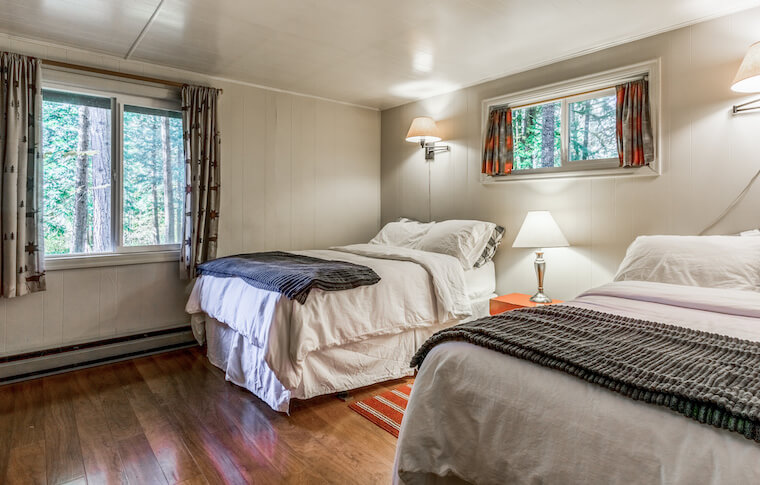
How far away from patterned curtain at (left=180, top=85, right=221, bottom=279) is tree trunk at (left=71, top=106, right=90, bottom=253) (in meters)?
0.66

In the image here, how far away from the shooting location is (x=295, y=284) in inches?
89.4

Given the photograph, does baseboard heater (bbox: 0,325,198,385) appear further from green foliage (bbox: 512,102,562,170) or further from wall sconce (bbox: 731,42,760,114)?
wall sconce (bbox: 731,42,760,114)

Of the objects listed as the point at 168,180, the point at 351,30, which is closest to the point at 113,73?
the point at 168,180

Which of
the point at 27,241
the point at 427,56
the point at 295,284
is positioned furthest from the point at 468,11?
the point at 27,241

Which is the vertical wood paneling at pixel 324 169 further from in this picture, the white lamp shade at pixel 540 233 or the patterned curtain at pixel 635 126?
the patterned curtain at pixel 635 126

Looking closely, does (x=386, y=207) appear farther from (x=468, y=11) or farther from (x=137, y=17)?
(x=137, y=17)

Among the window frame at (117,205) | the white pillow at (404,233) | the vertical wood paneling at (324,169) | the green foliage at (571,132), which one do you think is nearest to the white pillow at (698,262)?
the green foliage at (571,132)

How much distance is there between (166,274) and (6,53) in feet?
5.82

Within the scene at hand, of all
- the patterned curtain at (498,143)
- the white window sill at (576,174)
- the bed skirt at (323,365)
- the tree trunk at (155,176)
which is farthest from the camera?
the patterned curtain at (498,143)

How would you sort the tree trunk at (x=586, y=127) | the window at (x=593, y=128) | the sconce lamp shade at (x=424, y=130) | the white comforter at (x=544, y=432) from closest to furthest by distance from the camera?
the white comforter at (x=544, y=432)
the window at (x=593, y=128)
the tree trunk at (x=586, y=127)
the sconce lamp shade at (x=424, y=130)

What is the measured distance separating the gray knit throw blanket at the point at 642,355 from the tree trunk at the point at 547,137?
211 centimetres

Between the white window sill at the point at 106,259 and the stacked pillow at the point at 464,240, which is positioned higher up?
the stacked pillow at the point at 464,240

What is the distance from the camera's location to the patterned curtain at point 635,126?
109 inches

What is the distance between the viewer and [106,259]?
3174mm
